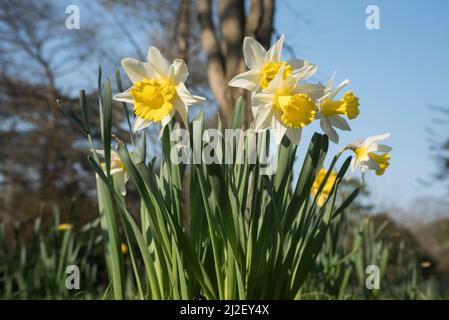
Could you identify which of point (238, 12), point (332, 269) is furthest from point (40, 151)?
point (332, 269)

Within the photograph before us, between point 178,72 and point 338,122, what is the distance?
0.45 m

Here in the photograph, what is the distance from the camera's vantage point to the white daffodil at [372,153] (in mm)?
1541

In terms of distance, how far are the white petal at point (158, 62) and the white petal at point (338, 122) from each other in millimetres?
457

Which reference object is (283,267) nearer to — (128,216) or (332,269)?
(128,216)

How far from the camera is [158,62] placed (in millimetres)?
1225

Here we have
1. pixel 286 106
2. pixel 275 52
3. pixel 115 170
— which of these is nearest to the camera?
pixel 286 106

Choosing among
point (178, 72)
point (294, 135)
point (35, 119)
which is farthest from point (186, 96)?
point (35, 119)

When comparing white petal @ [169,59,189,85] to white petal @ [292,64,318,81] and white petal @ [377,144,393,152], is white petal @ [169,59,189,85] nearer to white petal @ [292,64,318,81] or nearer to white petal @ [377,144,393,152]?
white petal @ [292,64,318,81]

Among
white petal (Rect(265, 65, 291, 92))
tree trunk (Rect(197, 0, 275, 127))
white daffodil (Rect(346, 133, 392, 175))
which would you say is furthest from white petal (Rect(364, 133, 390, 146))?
tree trunk (Rect(197, 0, 275, 127))

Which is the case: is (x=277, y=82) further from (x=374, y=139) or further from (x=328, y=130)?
(x=374, y=139)

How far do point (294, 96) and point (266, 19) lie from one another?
2.32m

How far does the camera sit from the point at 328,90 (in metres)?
1.29

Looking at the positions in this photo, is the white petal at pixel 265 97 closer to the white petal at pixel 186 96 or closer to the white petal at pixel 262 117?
the white petal at pixel 262 117
